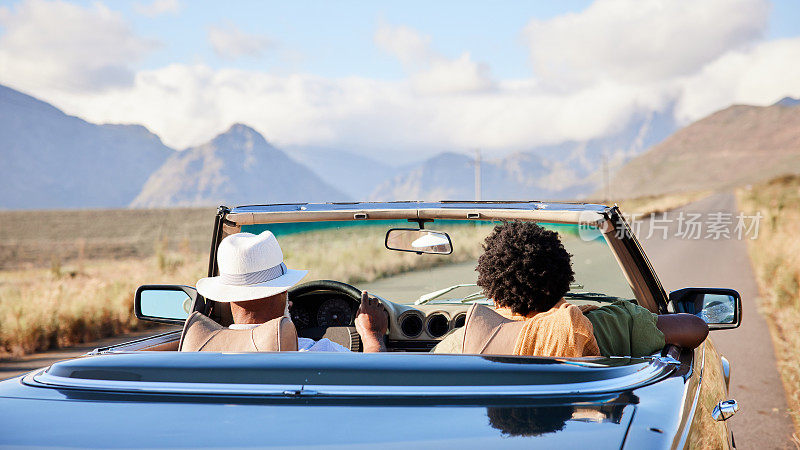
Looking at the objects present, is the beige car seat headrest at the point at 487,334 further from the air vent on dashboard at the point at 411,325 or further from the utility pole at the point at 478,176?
the utility pole at the point at 478,176

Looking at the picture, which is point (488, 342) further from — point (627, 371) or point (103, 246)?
point (103, 246)

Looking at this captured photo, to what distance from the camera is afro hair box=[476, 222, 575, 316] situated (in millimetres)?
2607

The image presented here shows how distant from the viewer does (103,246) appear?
54188 millimetres

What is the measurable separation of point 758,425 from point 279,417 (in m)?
5.53

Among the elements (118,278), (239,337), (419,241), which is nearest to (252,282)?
(239,337)

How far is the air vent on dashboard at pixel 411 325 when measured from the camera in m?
4.31

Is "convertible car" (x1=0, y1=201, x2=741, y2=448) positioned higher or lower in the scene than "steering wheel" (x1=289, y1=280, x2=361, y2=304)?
lower

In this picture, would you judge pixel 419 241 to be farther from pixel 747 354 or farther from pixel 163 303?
pixel 747 354

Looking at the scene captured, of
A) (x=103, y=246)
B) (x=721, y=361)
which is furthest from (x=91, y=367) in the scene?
(x=103, y=246)

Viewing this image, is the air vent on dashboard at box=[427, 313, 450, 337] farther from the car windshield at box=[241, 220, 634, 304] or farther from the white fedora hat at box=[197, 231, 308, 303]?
the white fedora hat at box=[197, 231, 308, 303]

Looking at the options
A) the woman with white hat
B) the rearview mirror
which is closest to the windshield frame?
the rearview mirror

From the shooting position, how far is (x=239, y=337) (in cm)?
259

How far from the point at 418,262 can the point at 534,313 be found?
1577 cm

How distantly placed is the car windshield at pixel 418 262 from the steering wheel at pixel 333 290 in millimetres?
309
